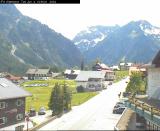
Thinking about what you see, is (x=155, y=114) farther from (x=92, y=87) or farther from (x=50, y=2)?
Answer: (x=92, y=87)

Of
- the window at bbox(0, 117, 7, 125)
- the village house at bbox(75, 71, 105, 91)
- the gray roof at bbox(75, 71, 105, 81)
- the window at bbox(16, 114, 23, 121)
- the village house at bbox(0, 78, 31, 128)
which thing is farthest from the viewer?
the gray roof at bbox(75, 71, 105, 81)

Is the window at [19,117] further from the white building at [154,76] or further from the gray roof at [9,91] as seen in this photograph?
the white building at [154,76]

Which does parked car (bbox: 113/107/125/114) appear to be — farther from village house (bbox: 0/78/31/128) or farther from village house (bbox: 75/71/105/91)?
village house (bbox: 75/71/105/91)

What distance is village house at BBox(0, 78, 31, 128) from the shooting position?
2804 inches

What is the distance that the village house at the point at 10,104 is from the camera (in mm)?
71225

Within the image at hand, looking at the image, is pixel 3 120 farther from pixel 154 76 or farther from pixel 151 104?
pixel 151 104

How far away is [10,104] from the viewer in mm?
73938

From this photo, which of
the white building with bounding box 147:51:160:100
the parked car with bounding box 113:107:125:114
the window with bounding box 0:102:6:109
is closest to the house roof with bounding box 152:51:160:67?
the white building with bounding box 147:51:160:100

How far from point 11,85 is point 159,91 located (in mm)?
34446

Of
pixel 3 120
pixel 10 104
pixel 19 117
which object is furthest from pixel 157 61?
pixel 19 117

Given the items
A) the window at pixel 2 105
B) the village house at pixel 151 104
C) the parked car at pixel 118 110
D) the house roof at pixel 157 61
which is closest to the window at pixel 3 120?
the window at pixel 2 105

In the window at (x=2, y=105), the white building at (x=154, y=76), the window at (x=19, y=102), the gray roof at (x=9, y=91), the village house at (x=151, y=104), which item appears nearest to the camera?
the village house at (x=151, y=104)

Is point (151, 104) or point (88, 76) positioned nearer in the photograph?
point (151, 104)

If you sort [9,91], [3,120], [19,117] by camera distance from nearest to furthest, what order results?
[3,120]
[9,91]
[19,117]
